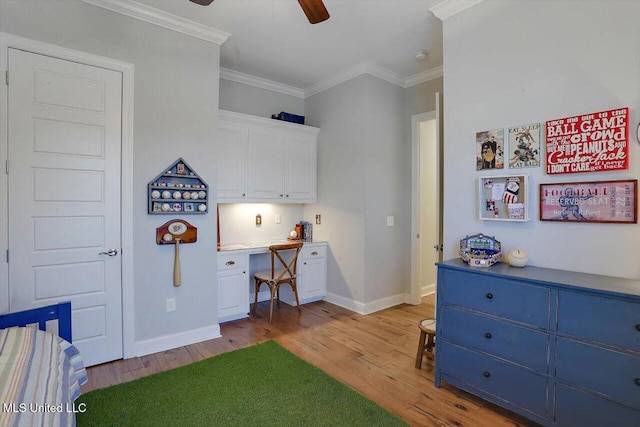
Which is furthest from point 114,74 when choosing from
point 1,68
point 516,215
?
point 516,215

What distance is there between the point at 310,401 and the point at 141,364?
4.69 ft

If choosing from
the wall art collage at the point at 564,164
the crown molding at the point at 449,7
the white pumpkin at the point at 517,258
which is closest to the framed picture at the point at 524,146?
the wall art collage at the point at 564,164

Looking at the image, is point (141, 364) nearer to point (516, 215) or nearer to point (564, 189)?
point (516, 215)

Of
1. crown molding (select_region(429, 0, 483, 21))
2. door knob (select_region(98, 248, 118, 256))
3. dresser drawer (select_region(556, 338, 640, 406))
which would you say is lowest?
dresser drawer (select_region(556, 338, 640, 406))

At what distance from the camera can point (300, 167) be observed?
4.29 m

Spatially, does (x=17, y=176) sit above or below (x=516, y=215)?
above

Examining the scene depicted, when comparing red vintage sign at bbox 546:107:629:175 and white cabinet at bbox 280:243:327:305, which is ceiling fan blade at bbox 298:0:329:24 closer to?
red vintage sign at bbox 546:107:629:175

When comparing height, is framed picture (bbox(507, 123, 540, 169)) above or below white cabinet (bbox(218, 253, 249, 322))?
above

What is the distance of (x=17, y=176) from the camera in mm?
2254

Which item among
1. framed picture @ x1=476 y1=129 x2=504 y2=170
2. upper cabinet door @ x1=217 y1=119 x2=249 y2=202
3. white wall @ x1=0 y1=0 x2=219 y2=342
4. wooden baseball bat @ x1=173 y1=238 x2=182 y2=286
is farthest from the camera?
upper cabinet door @ x1=217 y1=119 x2=249 y2=202

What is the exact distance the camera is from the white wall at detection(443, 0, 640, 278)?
1853 millimetres

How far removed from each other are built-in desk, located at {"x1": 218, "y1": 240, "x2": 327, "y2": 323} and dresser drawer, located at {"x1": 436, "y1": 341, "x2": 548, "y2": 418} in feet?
6.92

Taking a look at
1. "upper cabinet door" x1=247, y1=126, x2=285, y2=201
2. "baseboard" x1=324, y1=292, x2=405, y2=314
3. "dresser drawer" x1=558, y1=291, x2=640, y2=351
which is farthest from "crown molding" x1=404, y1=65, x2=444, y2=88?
"dresser drawer" x1=558, y1=291, x2=640, y2=351

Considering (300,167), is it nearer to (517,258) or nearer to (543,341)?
(517,258)
